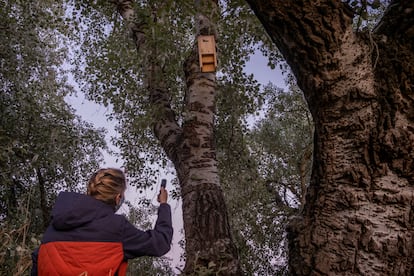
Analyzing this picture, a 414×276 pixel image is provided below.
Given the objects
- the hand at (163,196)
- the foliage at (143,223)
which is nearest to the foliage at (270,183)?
the foliage at (143,223)

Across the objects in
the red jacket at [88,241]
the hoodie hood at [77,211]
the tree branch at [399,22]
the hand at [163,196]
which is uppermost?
the tree branch at [399,22]

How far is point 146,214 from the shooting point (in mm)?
17906

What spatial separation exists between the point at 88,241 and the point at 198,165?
265 centimetres

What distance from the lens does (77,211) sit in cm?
283

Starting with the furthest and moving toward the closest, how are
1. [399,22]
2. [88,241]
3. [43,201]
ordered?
[43,201] < [399,22] < [88,241]

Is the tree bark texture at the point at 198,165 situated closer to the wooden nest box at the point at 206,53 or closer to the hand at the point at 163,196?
the wooden nest box at the point at 206,53

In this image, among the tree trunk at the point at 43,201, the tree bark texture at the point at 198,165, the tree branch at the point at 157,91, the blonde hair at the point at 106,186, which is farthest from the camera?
the tree trunk at the point at 43,201

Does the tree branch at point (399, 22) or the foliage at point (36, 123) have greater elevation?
the foliage at point (36, 123)

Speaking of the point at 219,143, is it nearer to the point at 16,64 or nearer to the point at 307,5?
the point at 16,64

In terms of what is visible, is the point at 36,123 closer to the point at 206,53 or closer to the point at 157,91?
the point at 157,91

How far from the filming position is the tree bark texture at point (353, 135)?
2.67 m

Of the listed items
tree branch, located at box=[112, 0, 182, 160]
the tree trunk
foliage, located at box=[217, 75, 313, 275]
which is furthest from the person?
the tree trunk

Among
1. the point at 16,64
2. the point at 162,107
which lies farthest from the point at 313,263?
the point at 16,64

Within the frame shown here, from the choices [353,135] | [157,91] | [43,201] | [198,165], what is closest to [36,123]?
[43,201]
